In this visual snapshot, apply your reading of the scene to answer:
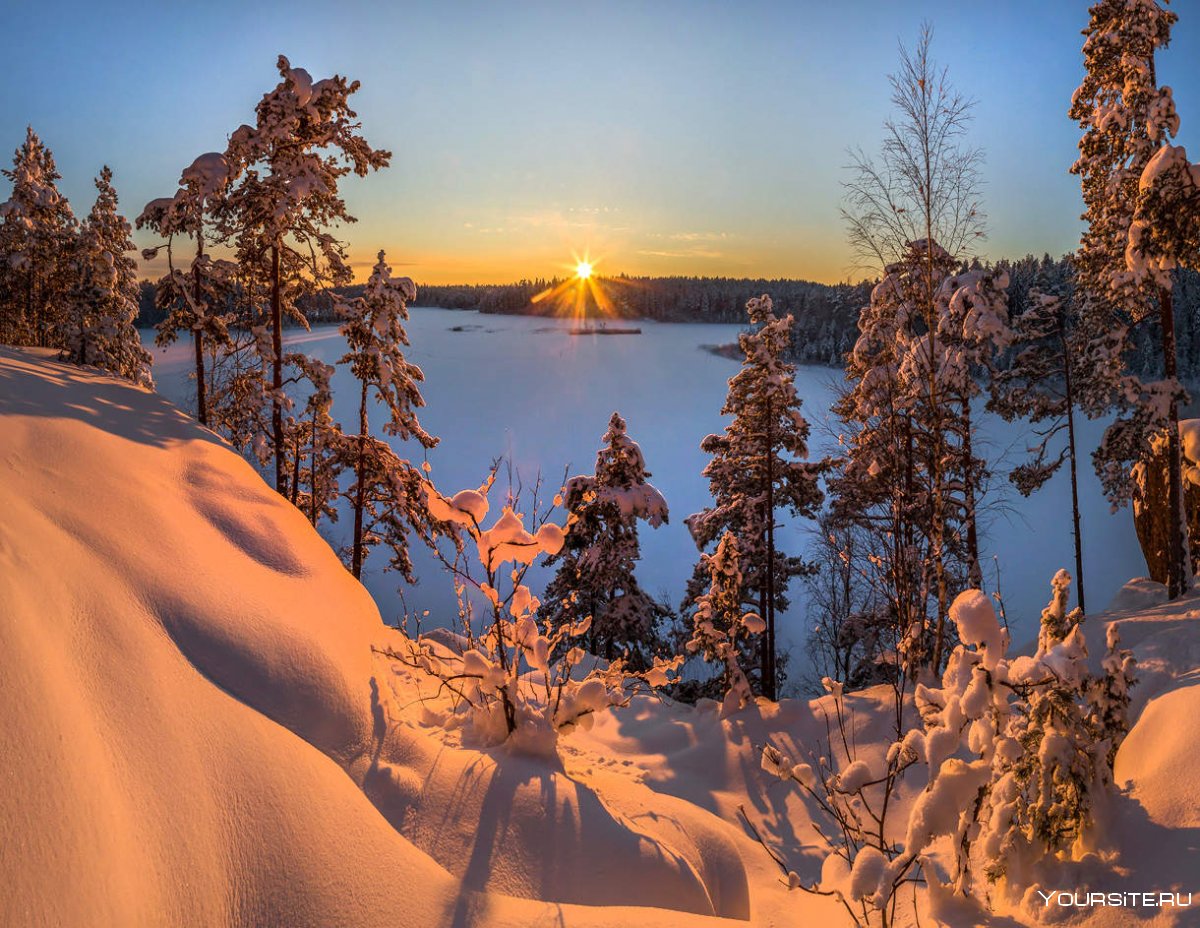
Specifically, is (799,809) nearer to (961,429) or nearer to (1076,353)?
(961,429)

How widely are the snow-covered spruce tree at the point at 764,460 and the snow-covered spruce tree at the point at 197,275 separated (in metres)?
13.0

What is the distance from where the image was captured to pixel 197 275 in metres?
14.5

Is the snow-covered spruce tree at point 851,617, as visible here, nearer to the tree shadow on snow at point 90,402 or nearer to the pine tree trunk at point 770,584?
the pine tree trunk at point 770,584

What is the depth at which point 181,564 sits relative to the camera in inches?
224

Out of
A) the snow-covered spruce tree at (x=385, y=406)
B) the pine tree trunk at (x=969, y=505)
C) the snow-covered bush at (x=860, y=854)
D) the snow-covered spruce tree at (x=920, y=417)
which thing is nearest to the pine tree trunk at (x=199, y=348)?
the snow-covered spruce tree at (x=385, y=406)

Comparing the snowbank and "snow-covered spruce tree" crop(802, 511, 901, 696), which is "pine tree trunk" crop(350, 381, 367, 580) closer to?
the snowbank

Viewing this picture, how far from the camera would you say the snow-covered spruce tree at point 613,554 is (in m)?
19.6

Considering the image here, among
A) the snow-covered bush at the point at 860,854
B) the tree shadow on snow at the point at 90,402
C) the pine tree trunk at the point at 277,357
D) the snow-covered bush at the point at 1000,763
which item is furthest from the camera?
the pine tree trunk at the point at 277,357

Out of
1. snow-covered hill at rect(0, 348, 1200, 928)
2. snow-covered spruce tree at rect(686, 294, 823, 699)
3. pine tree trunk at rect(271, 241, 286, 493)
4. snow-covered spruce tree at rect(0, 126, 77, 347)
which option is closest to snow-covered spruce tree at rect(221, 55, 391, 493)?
pine tree trunk at rect(271, 241, 286, 493)

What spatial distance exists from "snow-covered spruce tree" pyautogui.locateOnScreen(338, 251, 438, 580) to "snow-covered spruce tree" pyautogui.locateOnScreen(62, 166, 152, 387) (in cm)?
806

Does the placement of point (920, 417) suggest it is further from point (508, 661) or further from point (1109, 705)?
point (508, 661)

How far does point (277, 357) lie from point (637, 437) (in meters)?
35.6

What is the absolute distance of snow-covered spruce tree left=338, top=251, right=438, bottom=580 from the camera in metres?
14.4

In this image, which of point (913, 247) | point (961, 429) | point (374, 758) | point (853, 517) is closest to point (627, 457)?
point (853, 517)
